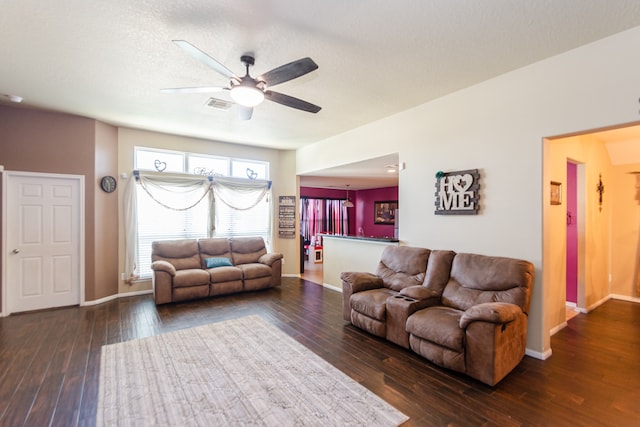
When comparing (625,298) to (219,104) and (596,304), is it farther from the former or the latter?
(219,104)

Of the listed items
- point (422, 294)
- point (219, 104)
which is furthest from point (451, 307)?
point (219, 104)

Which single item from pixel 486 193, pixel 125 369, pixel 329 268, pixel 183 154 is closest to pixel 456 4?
pixel 486 193

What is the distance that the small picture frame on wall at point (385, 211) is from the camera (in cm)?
974

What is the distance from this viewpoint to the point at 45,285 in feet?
14.6

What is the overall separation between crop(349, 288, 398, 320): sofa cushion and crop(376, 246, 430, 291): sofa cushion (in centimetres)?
17

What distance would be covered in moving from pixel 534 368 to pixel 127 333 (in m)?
4.51

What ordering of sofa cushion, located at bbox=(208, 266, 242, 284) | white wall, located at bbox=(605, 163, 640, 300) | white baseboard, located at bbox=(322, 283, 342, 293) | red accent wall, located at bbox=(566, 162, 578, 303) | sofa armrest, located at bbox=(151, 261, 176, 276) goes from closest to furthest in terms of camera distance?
red accent wall, located at bbox=(566, 162, 578, 303), sofa armrest, located at bbox=(151, 261, 176, 276), white wall, located at bbox=(605, 163, 640, 300), sofa cushion, located at bbox=(208, 266, 242, 284), white baseboard, located at bbox=(322, 283, 342, 293)

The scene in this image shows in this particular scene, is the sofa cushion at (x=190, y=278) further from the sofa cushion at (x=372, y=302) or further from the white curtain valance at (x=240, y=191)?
the sofa cushion at (x=372, y=302)

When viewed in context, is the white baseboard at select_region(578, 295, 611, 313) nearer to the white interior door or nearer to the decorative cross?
the decorative cross

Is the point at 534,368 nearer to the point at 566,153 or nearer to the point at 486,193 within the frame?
the point at 486,193

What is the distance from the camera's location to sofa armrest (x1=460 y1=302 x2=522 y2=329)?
2369 millimetres

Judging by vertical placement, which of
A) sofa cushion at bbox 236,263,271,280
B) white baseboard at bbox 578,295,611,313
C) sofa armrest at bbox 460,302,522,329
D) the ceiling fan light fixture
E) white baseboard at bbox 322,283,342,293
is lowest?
white baseboard at bbox 322,283,342,293

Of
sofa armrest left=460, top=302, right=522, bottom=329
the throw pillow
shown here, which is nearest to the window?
the throw pillow

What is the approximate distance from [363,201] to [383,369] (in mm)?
8533
